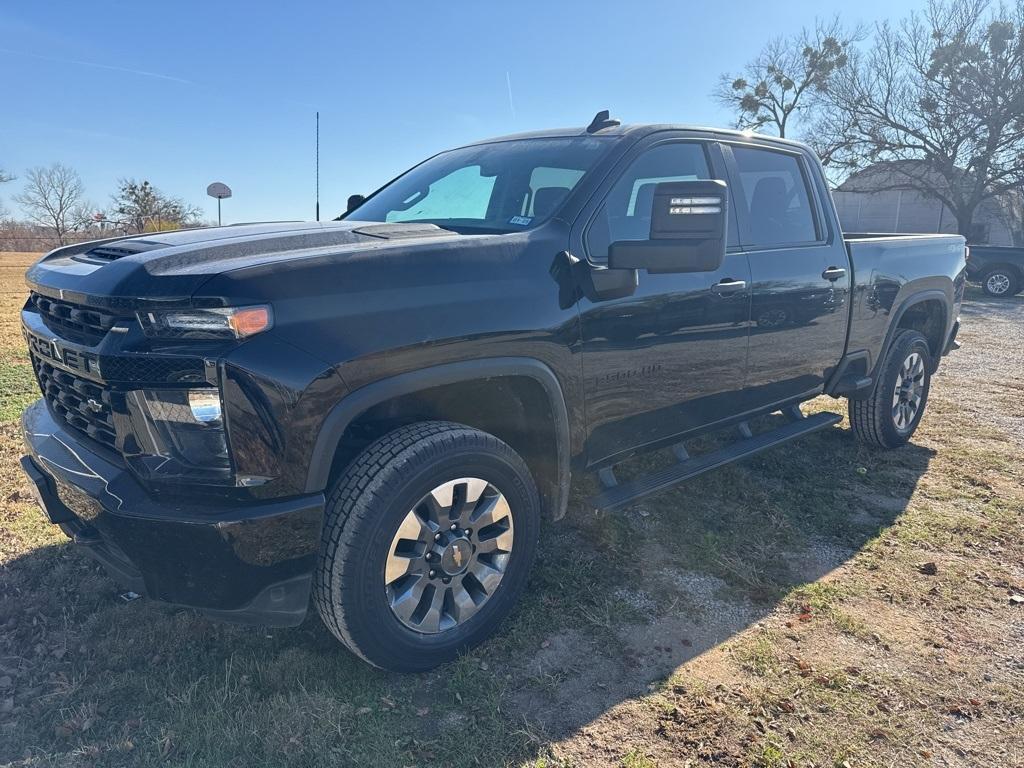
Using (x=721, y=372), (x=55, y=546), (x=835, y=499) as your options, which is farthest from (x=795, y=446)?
(x=55, y=546)

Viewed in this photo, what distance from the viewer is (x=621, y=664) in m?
2.76

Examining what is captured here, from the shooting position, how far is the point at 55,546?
3.51 meters

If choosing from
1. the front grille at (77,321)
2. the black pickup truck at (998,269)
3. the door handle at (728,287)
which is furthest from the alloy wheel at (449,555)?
the black pickup truck at (998,269)

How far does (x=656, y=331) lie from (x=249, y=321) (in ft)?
5.69

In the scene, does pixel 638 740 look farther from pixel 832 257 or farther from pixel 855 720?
pixel 832 257

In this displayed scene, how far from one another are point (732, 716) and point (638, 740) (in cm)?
37

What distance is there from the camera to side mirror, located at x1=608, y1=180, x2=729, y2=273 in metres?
2.63

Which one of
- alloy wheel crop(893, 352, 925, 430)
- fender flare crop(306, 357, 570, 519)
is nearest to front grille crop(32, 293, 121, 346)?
fender flare crop(306, 357, 570, 519)

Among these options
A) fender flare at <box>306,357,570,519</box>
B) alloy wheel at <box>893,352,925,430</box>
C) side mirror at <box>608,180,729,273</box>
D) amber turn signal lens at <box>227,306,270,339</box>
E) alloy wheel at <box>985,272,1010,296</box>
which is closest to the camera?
amber turn signal lens at <box>227,306,270,339</box>

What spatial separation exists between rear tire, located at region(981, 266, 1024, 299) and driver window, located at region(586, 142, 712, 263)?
57.1 ft

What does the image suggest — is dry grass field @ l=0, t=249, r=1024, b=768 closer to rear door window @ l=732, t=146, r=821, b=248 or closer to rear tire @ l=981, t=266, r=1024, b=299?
rear door window @ l=732, t=146, r=821, b=248

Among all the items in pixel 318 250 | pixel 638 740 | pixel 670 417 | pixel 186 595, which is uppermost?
pixel 318 250

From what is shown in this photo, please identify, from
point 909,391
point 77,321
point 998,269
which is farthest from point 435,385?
point 998,269

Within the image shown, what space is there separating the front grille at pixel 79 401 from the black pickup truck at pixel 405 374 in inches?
0.5
